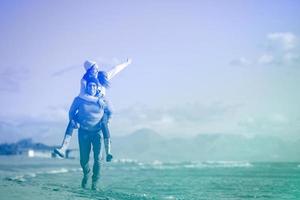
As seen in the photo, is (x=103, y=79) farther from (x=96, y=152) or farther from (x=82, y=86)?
(x=96, y=152)

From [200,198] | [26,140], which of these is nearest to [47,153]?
[26,140]

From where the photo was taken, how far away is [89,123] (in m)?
12.0

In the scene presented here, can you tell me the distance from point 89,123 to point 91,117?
191 mm

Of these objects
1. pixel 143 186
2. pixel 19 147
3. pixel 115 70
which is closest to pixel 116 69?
pixel 115 70

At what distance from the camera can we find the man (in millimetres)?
11852

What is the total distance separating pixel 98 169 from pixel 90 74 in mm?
2766

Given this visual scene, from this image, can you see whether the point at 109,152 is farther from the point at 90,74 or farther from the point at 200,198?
the point at 200,198

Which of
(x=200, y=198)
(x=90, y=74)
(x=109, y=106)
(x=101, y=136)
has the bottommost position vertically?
(x=200, y=198)

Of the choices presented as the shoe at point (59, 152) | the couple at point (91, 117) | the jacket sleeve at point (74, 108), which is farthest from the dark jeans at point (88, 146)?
the shoe at point (59, 152)

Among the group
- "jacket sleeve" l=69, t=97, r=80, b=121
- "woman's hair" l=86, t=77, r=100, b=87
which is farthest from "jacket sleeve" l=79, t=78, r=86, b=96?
"jacket sleeve" l=69, t=97, r=80, b=121

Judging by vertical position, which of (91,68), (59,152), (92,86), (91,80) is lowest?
(59,152)

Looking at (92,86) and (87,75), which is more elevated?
(87,75)

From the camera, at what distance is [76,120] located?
12.0 metres

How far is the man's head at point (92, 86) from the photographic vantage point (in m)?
11.9
